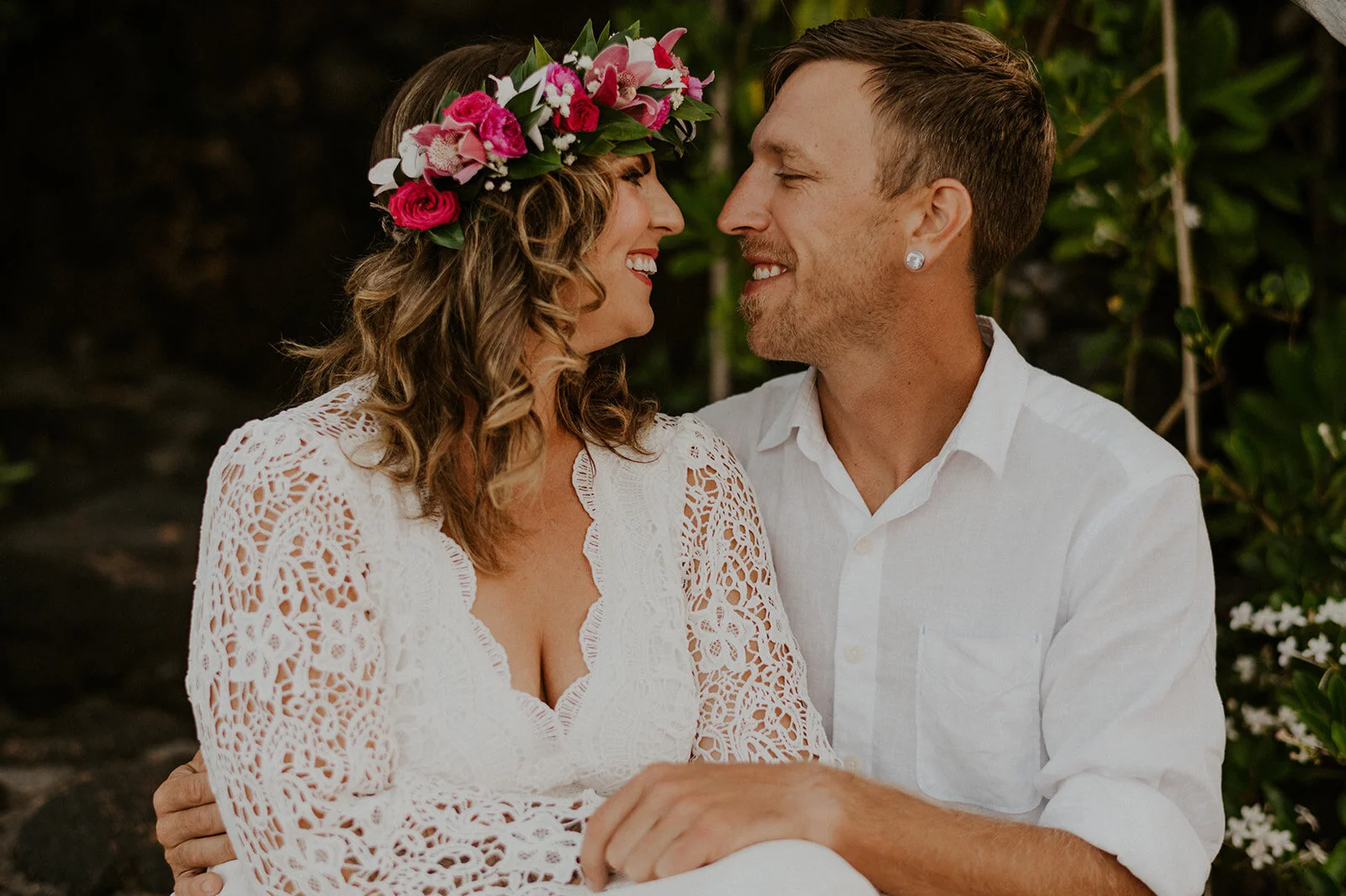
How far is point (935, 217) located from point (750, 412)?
0.55 meters

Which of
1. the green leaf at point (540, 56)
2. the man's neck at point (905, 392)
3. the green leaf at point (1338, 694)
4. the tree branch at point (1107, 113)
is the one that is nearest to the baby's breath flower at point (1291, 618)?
the green leaf at point (1338, 694)

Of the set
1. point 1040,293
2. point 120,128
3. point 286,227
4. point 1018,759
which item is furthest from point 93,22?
point 1018,759

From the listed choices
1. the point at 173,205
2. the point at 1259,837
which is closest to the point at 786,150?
the point at 1259,837

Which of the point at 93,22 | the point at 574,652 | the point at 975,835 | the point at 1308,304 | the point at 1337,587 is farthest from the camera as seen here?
the point at 93,22

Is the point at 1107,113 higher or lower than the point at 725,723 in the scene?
higher

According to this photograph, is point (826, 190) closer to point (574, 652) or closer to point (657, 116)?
point (657, 116)

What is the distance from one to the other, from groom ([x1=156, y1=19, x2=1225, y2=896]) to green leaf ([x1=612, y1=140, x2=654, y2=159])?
1.17 ft

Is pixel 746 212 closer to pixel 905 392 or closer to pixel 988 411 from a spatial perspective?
pixel 905 392

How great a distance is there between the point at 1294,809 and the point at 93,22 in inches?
233

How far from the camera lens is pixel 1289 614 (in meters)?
2.35

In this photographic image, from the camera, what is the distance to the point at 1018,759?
2.05 meters

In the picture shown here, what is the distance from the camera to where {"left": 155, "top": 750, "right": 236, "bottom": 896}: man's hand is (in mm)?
1945

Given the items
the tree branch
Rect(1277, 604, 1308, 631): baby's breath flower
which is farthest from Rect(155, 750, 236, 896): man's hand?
the tree branch

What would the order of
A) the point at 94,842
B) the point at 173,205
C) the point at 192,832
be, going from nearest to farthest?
the point at 192,832 < the point at 94,842 < the point at 173,205
